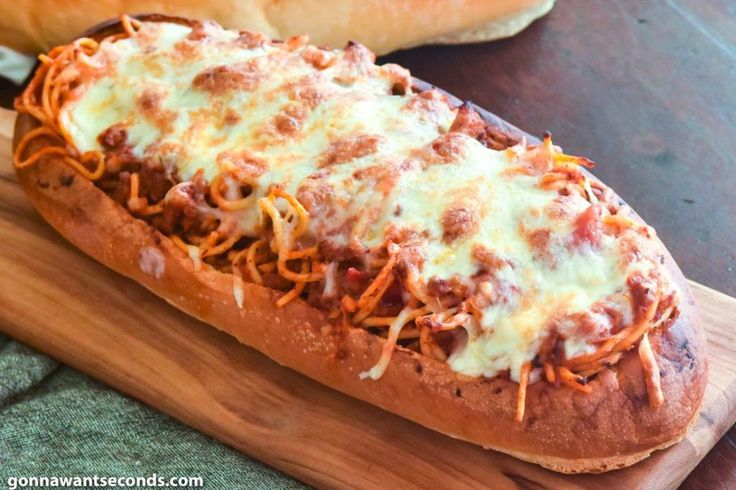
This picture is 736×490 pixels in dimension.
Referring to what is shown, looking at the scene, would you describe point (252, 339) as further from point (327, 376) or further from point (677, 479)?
point (677, 479)

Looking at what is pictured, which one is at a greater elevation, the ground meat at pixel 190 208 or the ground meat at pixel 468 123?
the ground meat at pixel 468 123

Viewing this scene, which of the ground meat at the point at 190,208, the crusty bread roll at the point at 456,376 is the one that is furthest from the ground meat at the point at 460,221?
the ground meat at the point at 190,208

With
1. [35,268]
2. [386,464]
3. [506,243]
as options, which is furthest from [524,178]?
[35,268]

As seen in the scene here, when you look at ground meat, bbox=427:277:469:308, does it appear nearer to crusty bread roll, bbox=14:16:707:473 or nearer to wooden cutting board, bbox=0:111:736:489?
crusty bread roll, bbox=14:16:707:473

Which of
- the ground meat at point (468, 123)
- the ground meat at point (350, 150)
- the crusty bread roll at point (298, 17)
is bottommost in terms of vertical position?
the crusty bread roll at point (298, 17)

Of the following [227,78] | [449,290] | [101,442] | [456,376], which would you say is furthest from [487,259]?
[101,442]

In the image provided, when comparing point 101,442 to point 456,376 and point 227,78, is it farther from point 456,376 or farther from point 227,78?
point 227,78

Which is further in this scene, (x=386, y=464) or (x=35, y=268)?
(x=35, y=268)

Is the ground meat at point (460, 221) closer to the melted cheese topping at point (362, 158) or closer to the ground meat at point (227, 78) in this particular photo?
the melted cheese topping at point (362, 158)
